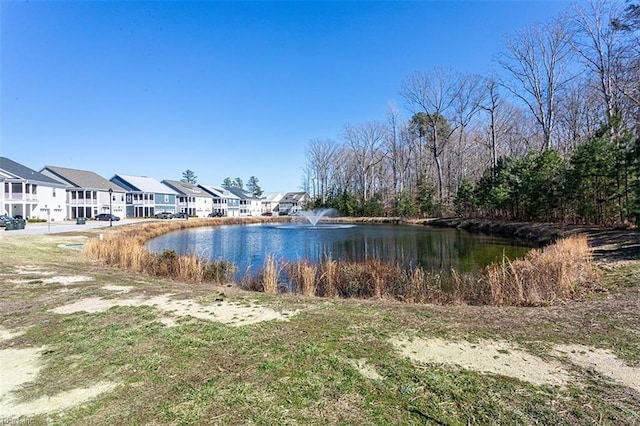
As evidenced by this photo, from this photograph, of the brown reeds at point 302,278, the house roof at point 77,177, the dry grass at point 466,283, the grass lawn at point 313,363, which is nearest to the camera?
the grass lawn at point 313,363

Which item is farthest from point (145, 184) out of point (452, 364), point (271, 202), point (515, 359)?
point (515, 359)

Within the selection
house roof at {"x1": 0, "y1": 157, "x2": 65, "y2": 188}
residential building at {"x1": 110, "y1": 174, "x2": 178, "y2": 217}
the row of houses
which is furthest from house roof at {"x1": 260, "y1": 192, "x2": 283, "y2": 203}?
house roof at {"x1": 0, "y1": 157, "x2": 65, "y2": 188}

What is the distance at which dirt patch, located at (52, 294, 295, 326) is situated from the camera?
16.5 ft

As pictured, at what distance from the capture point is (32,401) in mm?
2785

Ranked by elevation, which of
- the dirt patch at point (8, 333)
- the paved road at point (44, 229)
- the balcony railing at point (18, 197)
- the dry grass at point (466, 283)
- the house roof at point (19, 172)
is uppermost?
the house roof at point (19, 172)

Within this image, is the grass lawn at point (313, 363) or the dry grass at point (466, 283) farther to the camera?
the dry grass at point (466, 283)

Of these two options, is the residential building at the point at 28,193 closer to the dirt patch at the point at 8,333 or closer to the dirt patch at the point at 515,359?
the dirt patch at the point at 8,333

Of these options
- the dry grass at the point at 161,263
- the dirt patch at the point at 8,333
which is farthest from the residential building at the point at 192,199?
the dirt patch at the point at 8,333

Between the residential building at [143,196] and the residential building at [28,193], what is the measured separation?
1160 centimetres

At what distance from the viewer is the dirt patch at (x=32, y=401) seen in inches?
105

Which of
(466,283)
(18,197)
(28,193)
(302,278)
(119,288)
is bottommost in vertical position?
(466,283)

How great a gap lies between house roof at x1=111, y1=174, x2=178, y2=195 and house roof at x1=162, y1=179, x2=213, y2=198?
1136mm

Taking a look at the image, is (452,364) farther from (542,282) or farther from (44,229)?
(44,229)

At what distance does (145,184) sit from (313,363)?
184 ft
